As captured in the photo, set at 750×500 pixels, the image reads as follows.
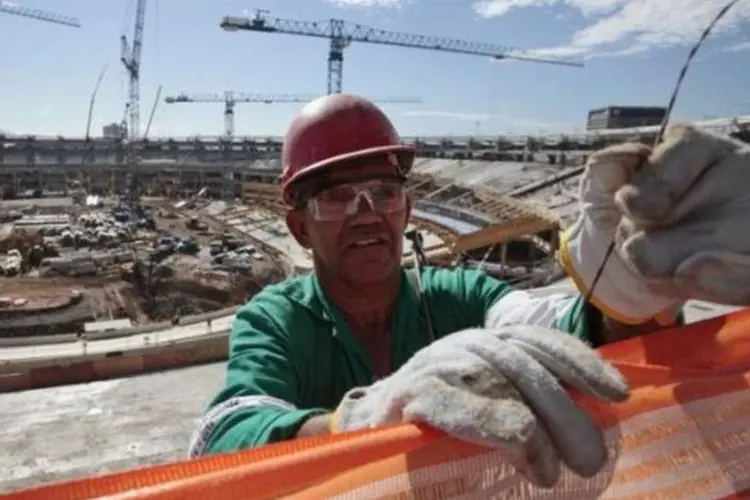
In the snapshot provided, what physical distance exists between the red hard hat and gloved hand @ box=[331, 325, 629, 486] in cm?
140

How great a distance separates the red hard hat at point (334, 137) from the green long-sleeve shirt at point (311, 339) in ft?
1.46

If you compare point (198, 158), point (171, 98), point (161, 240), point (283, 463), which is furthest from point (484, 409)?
point (171, 98)

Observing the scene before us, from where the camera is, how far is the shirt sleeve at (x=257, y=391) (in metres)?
1.93

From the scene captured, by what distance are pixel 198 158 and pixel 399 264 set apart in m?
97.3

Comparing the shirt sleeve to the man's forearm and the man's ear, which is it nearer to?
the man's forearm

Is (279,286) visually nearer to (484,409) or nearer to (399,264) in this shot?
(399,264)

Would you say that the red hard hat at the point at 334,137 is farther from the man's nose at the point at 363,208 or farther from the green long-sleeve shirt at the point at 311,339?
the green long-sleeve shirt at the point at 311,339

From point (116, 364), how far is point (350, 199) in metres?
12.6

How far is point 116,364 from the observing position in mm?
14016

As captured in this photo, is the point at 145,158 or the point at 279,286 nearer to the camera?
the point at 279,286

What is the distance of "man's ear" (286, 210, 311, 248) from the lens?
280cm

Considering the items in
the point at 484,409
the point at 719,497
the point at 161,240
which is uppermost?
the point at 484,409

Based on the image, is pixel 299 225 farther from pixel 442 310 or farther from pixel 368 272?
pixel 442 310

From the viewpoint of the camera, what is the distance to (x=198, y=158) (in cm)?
9638
